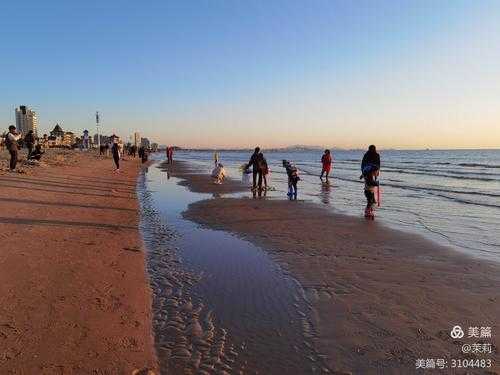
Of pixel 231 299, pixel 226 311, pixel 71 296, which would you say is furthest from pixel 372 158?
pixel 71 296

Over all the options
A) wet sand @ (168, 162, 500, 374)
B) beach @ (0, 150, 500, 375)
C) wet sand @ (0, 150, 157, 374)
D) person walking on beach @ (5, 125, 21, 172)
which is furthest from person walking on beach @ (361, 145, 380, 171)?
person walking on beach @ (5, 125, 21, 172)

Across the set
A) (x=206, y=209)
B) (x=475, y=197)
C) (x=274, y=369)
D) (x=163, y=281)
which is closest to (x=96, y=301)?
(x=163, y=281)

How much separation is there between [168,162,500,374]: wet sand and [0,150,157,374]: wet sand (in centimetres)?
196

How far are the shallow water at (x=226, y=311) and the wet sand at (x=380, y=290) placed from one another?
278mm

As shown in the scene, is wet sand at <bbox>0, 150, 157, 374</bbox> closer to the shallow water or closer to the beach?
the beach

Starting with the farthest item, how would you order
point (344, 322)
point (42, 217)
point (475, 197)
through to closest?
point (475, 197), point (42, 217), point (344, 322)

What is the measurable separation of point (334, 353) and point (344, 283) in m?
2.14

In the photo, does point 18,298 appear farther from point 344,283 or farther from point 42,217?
point 42,217

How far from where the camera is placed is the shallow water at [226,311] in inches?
156

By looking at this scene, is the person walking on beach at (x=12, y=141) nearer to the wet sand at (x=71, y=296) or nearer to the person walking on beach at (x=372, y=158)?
the wet sand at (x=71, y=296)

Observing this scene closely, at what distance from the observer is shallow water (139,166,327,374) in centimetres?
396

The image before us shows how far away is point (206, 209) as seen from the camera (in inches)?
534

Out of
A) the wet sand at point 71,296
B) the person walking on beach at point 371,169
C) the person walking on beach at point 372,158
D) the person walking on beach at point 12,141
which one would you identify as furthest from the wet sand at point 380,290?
the person walking on beach at point 12,141

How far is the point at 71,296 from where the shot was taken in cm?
513
